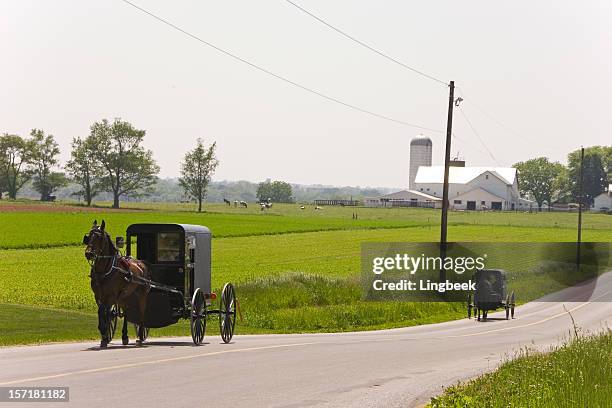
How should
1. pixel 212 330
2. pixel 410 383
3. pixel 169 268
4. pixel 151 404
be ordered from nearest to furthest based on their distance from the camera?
pixel 151 404 → pixel 410 383 → pixel 169 268 → pixel 212 330

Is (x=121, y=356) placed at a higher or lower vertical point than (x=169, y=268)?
lower

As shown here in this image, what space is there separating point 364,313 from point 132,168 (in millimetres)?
144951

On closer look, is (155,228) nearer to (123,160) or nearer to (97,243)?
(97,243)

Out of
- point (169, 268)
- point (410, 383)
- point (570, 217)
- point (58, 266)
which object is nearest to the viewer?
point (410, 383)

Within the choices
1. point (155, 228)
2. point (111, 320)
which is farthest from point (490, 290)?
point (111, 320)

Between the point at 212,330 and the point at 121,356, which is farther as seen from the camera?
the point at 212,330

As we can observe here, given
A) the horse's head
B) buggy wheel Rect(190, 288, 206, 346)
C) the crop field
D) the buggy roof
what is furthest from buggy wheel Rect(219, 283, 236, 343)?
the crop field

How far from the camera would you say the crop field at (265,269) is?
38.3 metres

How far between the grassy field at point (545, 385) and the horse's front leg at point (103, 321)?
7.43 metres

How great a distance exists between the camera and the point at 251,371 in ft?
58.9

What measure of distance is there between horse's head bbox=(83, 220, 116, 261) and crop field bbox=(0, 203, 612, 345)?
5.49 metres

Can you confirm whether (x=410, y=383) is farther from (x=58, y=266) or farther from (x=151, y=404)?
(x=58, y=266)

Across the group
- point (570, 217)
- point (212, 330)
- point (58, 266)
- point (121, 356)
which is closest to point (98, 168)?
point (570, 217)

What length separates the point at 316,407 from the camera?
14.3 metres
